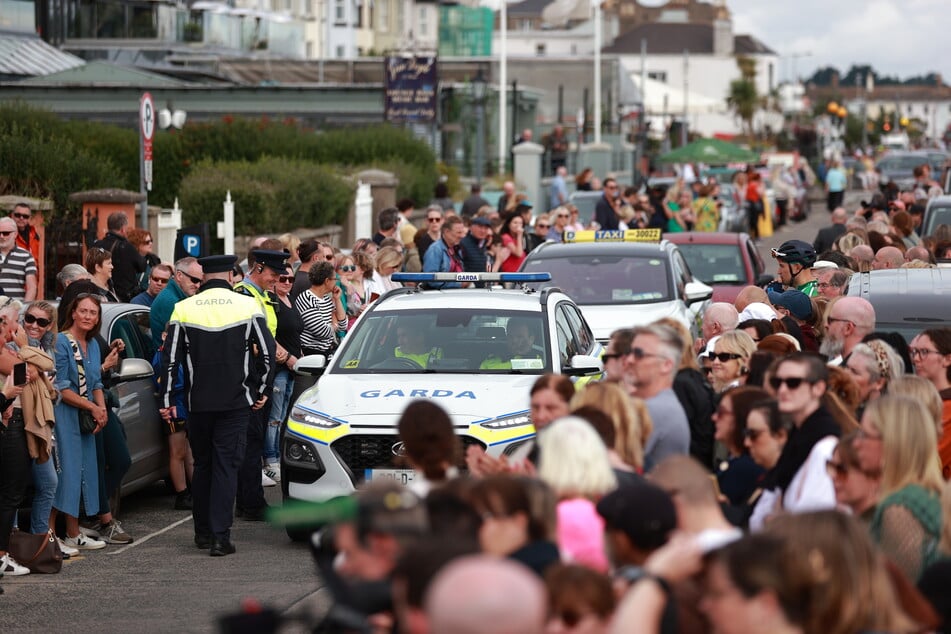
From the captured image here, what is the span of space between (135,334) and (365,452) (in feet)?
8.58

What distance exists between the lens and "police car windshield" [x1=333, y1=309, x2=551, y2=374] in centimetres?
1157

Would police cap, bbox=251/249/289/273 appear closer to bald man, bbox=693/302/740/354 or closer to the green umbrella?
bald man, bbox=693/302/740/354

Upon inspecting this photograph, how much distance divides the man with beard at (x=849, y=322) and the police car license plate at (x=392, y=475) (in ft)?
8.50

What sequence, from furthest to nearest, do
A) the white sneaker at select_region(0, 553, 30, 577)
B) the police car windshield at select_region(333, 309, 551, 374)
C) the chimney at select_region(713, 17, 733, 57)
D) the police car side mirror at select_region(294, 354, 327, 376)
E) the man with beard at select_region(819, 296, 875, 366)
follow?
the chimney at select_region(713, 17, 733, 57) < the police car windshield at select_region(333, 309, 551, 374) < the police car side mirror at select_region(294, 354, 327, 376) < the white sneaker at select_region(0, 553, 30, 577) < the man with beard at select_region(819, 296, 875, 366)

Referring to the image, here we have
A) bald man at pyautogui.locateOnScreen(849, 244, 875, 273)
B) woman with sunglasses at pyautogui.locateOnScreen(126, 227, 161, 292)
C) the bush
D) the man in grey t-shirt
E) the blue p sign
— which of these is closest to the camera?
the man in grey t-shirt

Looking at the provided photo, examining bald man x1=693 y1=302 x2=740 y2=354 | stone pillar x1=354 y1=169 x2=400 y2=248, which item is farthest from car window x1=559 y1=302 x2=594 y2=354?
stone pillar x1=354 y1=169 x2=400 y2=248

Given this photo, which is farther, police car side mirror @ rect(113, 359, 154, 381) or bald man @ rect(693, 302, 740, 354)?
police car side mirror @ rect(113, 359, 154, 381)

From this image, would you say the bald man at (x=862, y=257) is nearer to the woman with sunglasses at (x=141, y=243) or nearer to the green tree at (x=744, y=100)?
the woman with sunglasses at (x=141, y=243)

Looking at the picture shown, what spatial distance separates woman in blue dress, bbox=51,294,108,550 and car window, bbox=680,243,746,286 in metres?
11.4

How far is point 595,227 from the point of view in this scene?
25.0 metres

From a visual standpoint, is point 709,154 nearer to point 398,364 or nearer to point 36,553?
point 398,364

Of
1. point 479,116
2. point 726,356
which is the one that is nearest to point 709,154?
point 479,116

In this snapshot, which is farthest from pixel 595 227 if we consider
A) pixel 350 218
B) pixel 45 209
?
pixel 45 209

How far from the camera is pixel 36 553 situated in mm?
10242
